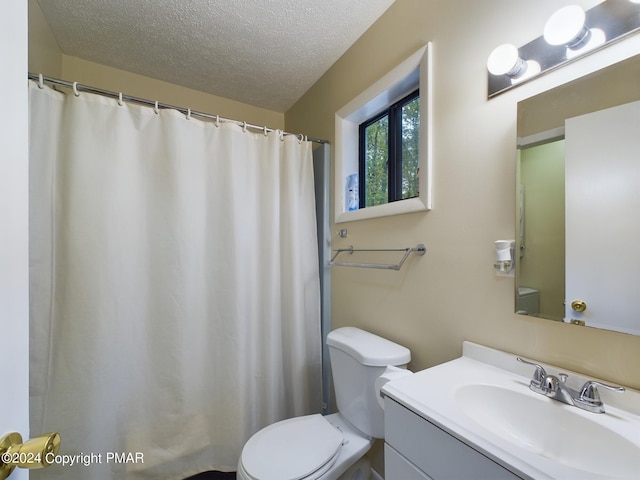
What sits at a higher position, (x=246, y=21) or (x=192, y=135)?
(x=246, y=21)

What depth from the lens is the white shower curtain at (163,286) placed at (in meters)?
1.22

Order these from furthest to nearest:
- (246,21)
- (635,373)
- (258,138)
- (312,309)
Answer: (312,309), (258,138), (246,21), (635,373)

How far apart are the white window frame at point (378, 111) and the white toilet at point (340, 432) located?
0.65 m

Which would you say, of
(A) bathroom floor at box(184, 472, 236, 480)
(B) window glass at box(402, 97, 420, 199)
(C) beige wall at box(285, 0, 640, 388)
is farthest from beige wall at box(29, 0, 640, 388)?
(A) bathroom floor at box(184, 472, 236, 480)

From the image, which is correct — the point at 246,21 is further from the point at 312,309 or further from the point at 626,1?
the point at 312,309

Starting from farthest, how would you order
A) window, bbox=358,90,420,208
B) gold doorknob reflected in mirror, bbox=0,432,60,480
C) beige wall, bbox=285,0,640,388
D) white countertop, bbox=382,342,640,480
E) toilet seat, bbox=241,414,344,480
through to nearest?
window, bbox=358,90,420,208
toilet seat, bbox=241,414,344,480
beige wall, bbox=285,0,640,388
white countertop, bbox=382,342,640,480
gold doorknob reflected in mirror, bbox=0,432,60,480

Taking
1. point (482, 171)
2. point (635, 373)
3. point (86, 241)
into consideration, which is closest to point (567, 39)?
point (482, 171)

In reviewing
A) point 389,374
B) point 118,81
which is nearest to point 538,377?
point 389,374

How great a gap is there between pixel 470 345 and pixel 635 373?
1.30ft

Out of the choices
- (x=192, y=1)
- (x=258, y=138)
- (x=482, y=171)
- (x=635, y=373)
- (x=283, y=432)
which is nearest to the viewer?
(x=635, y=373)

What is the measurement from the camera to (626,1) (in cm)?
69

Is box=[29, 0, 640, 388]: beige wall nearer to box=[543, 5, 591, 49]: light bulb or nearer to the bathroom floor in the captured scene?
box=[543, 5, 591, 49]: light bulb

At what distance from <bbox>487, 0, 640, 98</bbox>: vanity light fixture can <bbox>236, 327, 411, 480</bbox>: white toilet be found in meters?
1.11

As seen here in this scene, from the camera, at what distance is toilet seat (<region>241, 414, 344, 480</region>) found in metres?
0.99
